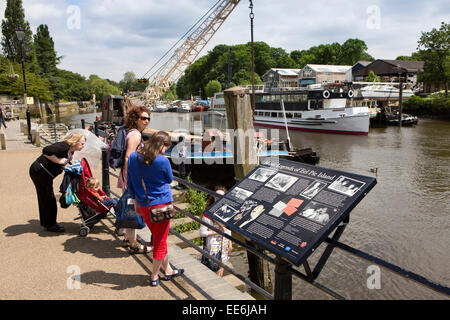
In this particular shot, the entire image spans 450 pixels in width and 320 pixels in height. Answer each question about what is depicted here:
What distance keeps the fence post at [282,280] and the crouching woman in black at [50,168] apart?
3580 mm

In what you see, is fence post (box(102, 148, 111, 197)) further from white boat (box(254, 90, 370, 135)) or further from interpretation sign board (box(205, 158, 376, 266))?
white boat (box(254, 90, 370, 135))

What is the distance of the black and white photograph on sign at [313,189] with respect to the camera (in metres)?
2.47

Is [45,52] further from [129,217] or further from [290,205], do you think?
[290,205]

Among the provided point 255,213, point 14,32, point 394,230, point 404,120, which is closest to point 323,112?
point 404,120

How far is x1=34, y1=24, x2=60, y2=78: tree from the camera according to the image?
209ft

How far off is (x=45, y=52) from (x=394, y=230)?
233 ft

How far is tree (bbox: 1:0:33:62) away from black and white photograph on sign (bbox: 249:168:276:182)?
6837cm

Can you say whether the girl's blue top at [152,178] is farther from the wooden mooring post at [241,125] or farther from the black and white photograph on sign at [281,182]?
the wooden mooring post at [241,125]

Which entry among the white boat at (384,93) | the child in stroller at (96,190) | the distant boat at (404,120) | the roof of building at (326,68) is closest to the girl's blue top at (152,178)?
the child in stroller at (96,190)

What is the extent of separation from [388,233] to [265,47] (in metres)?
98.0

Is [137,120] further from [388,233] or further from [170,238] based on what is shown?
[388,233]

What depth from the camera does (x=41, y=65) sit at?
2511 inches

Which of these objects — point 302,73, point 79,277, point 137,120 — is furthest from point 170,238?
point 302,73

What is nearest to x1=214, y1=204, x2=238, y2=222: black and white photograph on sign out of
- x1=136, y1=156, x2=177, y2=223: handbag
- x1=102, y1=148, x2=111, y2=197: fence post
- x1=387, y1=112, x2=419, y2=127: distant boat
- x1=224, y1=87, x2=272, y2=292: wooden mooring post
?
x1=136, y1=156, x2=177, y2=223: handbag
